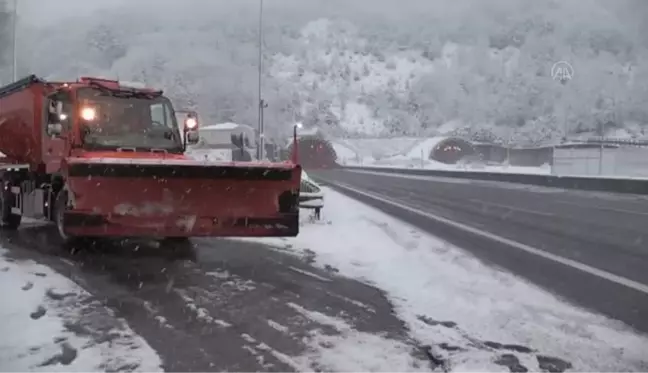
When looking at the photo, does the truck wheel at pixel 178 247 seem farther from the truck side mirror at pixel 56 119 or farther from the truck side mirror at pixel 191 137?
the truck side mirror at pixel 56 119

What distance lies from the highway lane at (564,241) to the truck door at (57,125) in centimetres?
660

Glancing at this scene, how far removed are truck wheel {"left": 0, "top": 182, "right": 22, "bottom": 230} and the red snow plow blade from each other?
4.63 m

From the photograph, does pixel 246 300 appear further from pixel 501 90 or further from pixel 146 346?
pixel 501 90

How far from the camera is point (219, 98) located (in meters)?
89.9

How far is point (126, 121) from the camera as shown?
1037 centimetres

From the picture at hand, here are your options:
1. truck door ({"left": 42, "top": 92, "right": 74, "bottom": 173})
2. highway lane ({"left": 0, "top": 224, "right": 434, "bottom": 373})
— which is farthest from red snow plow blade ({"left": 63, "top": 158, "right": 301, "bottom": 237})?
truck door ({"left": 42, "top": 92, "right": 74, "bottom": 173})

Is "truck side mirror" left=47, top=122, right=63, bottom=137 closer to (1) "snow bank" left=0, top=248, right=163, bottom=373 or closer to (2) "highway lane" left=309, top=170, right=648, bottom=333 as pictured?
(1) "snow bank" left=0, top=248, right=163, bottom=373

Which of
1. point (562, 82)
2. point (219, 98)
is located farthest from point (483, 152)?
point (219, 98)

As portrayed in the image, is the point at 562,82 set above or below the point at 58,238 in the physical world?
Answer: above

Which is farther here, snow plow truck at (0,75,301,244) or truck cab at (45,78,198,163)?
truck cab at (45,78,198,163)

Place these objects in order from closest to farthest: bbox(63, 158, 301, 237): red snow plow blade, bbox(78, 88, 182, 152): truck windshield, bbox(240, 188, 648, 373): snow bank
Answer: bbox(240, 188, 648, 373): snow bank, bbox(63, 158, 301, 237): red snow plow blade, bbox(78, 88, 182, 152): truck windshield

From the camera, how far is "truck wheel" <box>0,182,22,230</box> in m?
12.2

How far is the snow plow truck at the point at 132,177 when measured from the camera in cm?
829

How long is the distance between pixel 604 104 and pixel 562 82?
13.1 m
